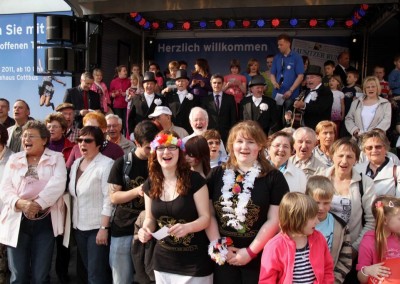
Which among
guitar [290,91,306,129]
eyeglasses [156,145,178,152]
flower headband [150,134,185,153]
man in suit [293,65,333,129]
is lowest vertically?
eyeglasses [156,145,178,152]

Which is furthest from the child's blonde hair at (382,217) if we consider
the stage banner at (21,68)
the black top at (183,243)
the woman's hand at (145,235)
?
the stage banner at (21,68)

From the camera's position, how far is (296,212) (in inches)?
96.1

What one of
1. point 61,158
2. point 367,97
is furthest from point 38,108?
point 367,97

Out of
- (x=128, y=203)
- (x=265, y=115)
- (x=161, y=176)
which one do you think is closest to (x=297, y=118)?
(x=265, y=115)

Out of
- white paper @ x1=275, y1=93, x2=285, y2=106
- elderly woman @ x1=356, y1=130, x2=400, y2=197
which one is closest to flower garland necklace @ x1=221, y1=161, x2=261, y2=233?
elderly woman @ x1=356, y1=130, x2=400, y2=197

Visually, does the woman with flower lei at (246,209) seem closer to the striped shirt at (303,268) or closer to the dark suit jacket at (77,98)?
the striped shirt at (303,268)

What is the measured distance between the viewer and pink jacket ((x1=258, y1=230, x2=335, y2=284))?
97.1 inches

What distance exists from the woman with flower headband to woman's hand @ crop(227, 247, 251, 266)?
19 centimetres

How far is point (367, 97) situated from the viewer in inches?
231

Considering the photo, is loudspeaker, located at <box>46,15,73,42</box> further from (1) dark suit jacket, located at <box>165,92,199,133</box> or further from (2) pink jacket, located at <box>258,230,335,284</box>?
(2) pink jacket, located at <box>258,230,335,284</box>

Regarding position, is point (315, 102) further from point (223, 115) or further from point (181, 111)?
point (181, 111)

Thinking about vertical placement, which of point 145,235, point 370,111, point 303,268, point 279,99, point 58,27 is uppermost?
point 58,27

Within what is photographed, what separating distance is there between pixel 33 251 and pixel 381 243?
2.78 meters

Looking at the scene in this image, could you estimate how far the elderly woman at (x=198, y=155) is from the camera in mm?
3109
